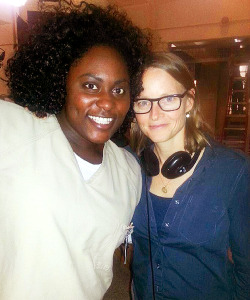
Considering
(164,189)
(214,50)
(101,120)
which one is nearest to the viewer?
(101,120)

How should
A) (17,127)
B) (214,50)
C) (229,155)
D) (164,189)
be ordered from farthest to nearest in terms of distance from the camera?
(214,50) → (164,189) → (229,155) → (17,127)

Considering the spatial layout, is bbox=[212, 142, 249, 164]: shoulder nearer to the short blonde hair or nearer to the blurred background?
the short blonde hair

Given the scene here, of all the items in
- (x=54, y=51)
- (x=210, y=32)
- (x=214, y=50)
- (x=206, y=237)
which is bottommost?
(x=206, y=237)

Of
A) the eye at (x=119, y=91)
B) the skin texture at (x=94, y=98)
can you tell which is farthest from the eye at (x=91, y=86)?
the eye at (x=119, y=91)

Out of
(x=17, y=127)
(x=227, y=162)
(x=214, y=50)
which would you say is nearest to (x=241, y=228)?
(x=227, y=162)

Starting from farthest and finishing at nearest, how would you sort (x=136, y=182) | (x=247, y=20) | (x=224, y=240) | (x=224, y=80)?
(x=224, y=80)
(x=247, y=20)
(x=136, y=182)
(x=224, y=240)

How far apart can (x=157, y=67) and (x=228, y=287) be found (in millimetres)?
1255

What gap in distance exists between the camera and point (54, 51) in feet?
4.35

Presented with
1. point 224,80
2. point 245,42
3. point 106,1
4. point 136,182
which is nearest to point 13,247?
point 136,182

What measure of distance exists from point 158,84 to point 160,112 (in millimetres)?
162

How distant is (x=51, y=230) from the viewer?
1.03 m

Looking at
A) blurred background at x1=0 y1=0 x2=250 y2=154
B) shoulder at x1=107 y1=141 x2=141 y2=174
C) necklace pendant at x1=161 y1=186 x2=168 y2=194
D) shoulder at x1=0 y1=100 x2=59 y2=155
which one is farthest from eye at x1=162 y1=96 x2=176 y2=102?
blurred background at x1=0 y1=0 x2=250 y2=154

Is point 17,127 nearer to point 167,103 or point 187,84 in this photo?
point 167,103

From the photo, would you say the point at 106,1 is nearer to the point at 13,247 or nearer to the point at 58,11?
the point at 58,11
